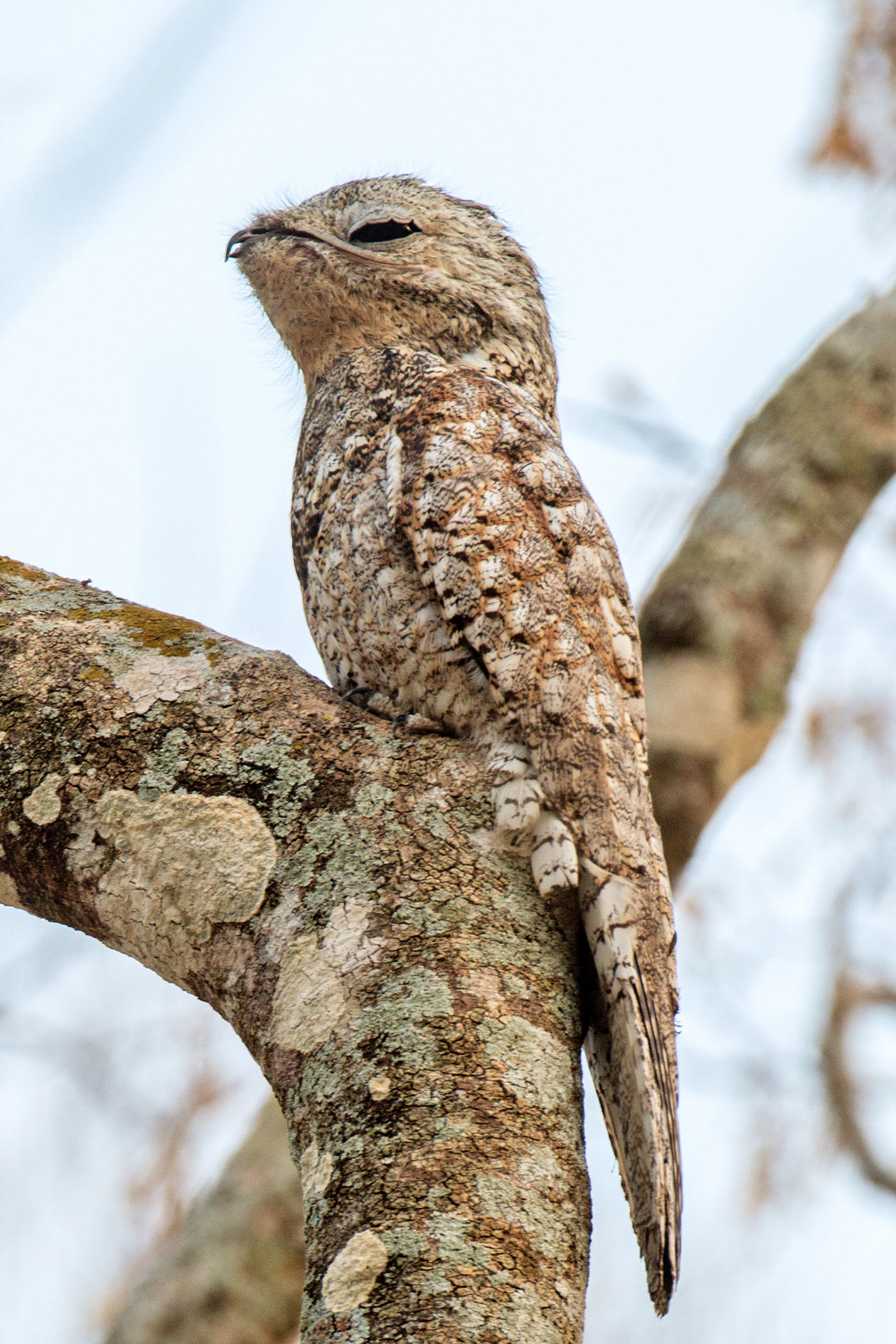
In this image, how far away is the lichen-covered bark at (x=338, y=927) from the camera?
1453 mm

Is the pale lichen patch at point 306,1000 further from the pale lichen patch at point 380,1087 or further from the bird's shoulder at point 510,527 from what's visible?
the bird's shoulder at point 510,527

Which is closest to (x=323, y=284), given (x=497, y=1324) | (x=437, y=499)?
(x=437, y=499)

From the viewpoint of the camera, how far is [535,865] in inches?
76.0

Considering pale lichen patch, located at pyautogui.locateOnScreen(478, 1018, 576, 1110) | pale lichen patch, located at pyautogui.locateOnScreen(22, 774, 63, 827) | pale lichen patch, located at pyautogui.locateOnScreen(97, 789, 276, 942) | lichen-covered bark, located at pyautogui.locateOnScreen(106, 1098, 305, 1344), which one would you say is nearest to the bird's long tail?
pale lichen patch, located at pyautogui.locateOnScreen(478, 1018, 576, 1110)

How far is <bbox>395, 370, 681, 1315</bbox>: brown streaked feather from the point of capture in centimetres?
202

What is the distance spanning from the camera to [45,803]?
1907mm

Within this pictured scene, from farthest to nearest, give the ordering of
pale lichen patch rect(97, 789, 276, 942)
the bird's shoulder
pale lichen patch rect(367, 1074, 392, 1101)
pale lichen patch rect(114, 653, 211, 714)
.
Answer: the bird's shoulder, pale lichen patch rect(114, 653, 211, 714), pale lichen patch rect(97, 789, 276, 942), pale lichen patch rect(367, 1074, 392, 1101)

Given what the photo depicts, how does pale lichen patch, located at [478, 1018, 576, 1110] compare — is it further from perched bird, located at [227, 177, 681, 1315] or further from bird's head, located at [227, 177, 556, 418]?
bird's head, located at [227, 177, 556, 418]

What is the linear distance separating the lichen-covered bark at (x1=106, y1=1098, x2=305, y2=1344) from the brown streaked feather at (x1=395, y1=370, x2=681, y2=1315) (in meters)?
1.23

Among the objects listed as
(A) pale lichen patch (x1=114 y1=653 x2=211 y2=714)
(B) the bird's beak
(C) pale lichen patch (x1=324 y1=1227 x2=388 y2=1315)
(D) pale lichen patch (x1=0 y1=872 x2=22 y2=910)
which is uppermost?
(B) the bird's beak

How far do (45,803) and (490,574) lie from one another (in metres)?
0.97

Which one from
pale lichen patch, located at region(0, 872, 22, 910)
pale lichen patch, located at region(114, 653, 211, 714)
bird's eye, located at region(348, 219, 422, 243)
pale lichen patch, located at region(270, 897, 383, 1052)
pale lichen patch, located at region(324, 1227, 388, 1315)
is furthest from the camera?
bird's eye, located at region(348, 219, 422, 243)

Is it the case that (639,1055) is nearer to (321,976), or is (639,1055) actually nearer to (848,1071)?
(321,976)

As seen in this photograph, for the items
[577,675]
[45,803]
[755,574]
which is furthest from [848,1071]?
[45,803]
